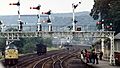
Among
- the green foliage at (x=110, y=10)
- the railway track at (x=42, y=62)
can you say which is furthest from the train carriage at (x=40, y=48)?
the green foliage at (x=110, y=10)

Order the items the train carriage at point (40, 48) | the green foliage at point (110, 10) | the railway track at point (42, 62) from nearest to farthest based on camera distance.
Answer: the railway track at point (42, 62), the green foliage at point (110, 10), the train carriage at point (40, 48)

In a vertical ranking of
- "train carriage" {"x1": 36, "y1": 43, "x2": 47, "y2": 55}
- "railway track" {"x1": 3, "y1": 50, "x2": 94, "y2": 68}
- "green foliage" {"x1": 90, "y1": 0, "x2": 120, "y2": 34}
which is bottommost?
"railway track" {"x1": 3, "y1": 50, "x2": 94, "y2": 68}

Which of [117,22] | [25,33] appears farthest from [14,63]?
[117,22]

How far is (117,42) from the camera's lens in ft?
160

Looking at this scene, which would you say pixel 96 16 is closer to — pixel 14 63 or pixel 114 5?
pixel 114 5

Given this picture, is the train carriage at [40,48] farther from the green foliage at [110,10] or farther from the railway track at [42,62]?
the green foliage at [110,10]

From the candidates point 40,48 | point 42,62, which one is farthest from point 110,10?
point 42,62

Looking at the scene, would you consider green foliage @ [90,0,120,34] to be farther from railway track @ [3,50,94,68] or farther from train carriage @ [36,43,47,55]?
train carriage @ [36,43,47,55]

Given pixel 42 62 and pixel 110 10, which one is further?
pixel 110 10

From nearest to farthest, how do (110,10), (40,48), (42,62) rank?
(42,62) < (110,10) < (40,48)

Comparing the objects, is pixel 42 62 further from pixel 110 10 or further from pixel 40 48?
pixel 40 48

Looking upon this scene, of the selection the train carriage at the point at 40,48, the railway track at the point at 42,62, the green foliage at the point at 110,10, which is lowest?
the railway track at the point at 42,62

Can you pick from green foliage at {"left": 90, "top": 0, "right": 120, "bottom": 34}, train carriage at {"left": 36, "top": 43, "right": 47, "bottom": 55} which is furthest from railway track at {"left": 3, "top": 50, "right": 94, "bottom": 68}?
train carriage at {"left": 36, "top": 43, "right": 47, "bottom": 55}

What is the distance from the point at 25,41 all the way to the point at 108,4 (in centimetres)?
5179
